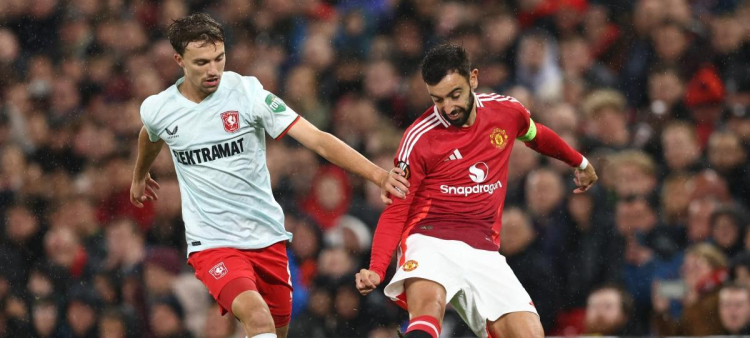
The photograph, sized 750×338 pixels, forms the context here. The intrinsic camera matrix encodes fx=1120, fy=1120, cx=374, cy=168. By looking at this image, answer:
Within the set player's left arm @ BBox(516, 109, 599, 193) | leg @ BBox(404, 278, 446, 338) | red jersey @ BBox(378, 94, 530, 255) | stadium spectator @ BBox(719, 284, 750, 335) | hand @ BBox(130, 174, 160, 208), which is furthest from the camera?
stadium spectator @ BBox(719, 284, 750, 335)

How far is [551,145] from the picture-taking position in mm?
5906

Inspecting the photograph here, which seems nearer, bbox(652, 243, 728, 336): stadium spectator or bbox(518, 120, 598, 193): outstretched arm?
bbox(518, 120, 598, 193): outstretched arm

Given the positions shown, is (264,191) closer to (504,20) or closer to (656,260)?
(656,260)

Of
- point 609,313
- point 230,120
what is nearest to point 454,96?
point 230,120

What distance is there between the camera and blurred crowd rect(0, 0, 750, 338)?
781 cm

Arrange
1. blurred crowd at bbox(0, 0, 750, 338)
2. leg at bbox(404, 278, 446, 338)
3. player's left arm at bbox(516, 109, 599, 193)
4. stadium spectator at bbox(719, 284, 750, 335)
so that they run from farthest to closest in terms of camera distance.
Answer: blurred crowd at bbox(0, 0, 750, 338) → stadium spectator at bbox(719, 284, 750, 335) → player's left arm at bbox(516, 109, 599, 193) → leg at bbox(404, 278, 446, 338)

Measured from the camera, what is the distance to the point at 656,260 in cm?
783

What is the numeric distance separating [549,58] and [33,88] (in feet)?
16.9

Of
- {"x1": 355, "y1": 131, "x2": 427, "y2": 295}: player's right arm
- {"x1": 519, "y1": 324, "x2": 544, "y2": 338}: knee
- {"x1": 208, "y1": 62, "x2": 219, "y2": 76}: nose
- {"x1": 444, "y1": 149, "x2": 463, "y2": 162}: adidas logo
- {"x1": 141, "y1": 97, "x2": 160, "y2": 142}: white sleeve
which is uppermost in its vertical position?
{"x1": 208, "y1": 62, "x2": 219, "y2": 76}: nose

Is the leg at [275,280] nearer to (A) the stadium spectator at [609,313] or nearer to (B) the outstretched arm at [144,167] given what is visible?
(B) the outstretched arm at [144,167]

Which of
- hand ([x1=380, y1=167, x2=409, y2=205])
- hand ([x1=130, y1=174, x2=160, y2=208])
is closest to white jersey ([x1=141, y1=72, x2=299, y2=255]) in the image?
hand ([x1=130, y1=174, x2=160, y2=208])

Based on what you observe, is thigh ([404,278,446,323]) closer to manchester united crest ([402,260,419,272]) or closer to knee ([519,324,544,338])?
manchester united crest ([402,260,419,272])

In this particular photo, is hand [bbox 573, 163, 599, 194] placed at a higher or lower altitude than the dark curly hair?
lower

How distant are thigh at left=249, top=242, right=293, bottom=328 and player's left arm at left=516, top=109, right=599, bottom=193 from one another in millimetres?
1391
